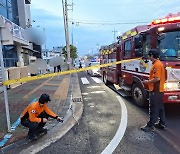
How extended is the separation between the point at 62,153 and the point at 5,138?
5.04 ft

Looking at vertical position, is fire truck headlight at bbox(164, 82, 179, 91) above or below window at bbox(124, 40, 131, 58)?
below

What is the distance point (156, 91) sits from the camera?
5336 mm

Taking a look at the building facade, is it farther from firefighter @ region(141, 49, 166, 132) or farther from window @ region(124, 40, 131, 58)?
firefighter @ region(141, 49, 166, 132)

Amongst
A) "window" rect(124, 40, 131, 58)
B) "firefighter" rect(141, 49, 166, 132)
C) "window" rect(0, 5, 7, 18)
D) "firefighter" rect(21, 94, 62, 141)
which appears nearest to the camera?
"firefighter" rect(21, 94, 62, 141)

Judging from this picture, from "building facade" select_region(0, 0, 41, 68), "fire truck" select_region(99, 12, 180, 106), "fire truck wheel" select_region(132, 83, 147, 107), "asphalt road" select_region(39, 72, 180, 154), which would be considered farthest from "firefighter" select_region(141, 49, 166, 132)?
"building facade" select_region(0, 0, 41, 68)

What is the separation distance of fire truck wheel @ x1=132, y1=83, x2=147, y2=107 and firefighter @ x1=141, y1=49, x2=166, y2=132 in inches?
68.8

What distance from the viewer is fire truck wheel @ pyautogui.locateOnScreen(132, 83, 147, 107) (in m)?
7.28

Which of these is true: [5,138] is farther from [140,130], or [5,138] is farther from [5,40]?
[140,130]

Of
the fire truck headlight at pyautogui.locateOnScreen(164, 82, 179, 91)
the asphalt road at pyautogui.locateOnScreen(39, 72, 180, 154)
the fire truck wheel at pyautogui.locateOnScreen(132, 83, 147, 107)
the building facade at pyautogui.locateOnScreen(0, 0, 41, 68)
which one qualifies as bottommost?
the asphalt road at pyautogui.locateOnScreen(39, 72, 180, 154)

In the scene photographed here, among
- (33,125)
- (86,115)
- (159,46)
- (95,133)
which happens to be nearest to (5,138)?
(33,125)

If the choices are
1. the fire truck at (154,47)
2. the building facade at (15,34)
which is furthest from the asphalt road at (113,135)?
the building facade at (15,34)

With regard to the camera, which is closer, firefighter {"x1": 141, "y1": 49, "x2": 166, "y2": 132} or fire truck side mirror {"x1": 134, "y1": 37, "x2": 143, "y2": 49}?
firefighter {"x1": 141, "y1": 49, "x2": 166, "y2": 132}

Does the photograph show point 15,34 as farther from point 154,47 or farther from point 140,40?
point 154,47

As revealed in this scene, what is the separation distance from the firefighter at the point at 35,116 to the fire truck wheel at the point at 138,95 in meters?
3.53
